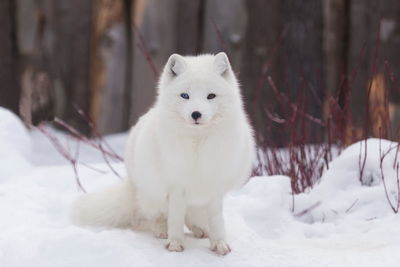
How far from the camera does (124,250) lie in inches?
98.5

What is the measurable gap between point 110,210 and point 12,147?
1.33 meters

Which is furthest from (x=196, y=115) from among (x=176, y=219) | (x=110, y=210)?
(x=110, y=210)

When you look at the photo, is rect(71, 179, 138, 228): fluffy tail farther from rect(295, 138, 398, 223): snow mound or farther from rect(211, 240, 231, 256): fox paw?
rect(295, 138, 398, 223): snow mound

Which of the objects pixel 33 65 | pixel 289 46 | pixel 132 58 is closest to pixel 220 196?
pixel 289 46

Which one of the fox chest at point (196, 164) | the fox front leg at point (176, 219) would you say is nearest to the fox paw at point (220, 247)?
the fox front leg at point (176, 219)

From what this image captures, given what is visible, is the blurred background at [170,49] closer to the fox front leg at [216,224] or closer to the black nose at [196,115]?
the fox front leg at [216,224]

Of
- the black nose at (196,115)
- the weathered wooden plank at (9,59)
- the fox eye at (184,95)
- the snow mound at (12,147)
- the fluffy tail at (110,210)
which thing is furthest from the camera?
the weathered wooden plank at (9,59)

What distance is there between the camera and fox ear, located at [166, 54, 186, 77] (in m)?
2.57

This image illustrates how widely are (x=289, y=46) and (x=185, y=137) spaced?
10.2ft

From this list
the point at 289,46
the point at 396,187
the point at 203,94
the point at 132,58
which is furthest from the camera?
the point at 132,58

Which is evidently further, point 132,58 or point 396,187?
point 132,58

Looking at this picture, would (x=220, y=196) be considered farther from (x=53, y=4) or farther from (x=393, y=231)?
(x=53, y=4)

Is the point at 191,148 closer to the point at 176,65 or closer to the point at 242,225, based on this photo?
the point at 176,65

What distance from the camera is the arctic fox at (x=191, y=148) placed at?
2516 millimetres
